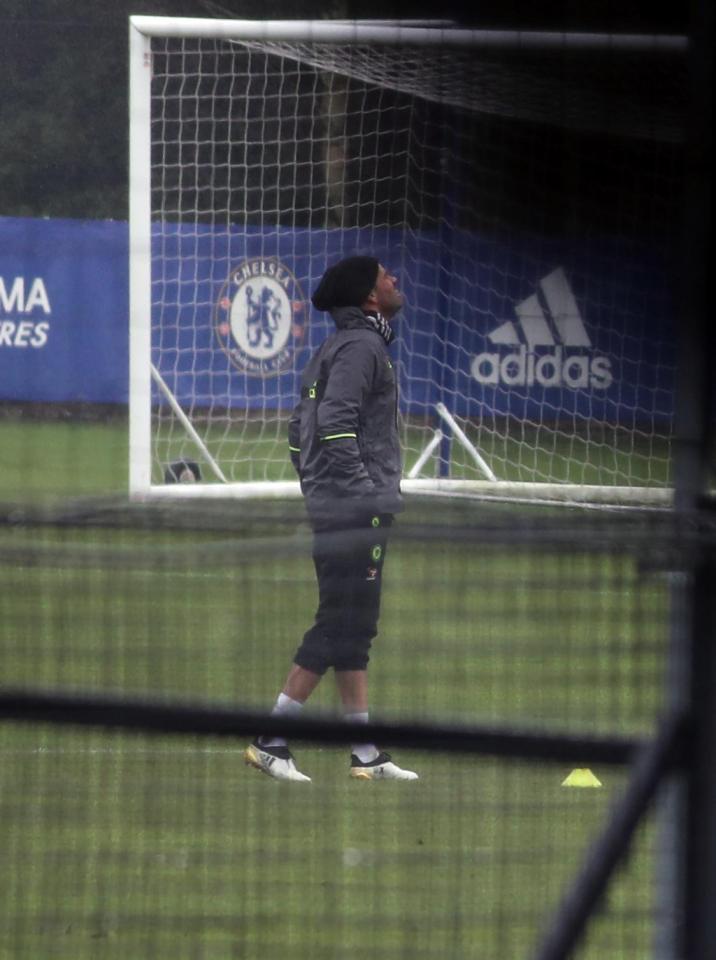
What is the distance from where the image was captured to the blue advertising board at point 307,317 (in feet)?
9.46

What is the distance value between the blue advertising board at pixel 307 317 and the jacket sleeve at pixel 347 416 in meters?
0.26

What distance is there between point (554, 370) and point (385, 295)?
126 centimetres

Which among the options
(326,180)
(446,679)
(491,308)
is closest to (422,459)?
(326,180)

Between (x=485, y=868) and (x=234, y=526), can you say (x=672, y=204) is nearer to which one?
(x=234, y=526)

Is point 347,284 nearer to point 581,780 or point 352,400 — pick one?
point 352,400

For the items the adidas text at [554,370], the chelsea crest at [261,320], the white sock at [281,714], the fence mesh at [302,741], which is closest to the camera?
the white sock at [281,714]

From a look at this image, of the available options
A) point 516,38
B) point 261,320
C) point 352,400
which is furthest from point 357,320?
point 516,38

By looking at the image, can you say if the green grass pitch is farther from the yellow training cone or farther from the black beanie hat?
the black beanie hat

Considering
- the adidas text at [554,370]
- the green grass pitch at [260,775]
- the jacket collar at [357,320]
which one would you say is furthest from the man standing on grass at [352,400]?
the green grass pitch at [260,775]

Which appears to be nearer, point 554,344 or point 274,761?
point 554,344

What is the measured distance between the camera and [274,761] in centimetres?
431

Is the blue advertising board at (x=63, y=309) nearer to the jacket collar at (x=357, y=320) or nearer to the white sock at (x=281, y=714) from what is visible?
the white sock at (x=281, y=714)

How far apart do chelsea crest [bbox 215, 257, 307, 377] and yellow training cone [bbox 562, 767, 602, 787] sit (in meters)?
1.50

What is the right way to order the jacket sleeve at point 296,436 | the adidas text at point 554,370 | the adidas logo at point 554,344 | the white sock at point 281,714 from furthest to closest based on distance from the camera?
the jacket sleeve at point 296,436 < the adidas text at point 554,370 < the adidas logo at point 554,344 < the white sock at point 281,714
